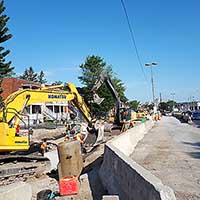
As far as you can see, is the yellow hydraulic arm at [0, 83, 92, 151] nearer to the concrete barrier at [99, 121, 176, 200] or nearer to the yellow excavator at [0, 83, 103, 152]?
the yellow excavator at [0, 83, 103, 152]

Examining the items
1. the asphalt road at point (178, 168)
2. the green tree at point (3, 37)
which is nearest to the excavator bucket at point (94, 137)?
the asphalt road at point (178, 168)

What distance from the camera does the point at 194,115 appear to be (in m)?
55.6

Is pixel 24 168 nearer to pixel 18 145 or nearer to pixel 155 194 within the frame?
pixel 18 145

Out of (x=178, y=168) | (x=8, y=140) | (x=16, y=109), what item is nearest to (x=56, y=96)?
(x=16, y=109)

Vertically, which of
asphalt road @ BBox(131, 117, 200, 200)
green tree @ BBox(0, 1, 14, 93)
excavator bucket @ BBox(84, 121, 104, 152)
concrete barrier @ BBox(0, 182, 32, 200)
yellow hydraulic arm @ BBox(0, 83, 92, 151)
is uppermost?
green tree @ BBox(0, 1, 14, 93)

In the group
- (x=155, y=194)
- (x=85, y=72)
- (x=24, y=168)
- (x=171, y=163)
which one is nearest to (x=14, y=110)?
(x=24, y=168)

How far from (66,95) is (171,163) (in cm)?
786

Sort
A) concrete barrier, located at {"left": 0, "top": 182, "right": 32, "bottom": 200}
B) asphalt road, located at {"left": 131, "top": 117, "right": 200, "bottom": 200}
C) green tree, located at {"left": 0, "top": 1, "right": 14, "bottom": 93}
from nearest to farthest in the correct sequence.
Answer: concrete barrier, located at {"left": 0, "top": 182, "right": 32, "bottom": 200}, asphalt road, located at {"left": 131, "top": 117, "right": 200, "bottom": 200}, green tree, located at {"left": 0, "top": 1, "right": 14, "bottom": 93}

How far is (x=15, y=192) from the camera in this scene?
7.07 meters

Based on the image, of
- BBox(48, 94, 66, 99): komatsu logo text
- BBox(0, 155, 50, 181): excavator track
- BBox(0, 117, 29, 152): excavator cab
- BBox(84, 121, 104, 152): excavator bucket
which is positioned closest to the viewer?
BBox(0, 155, 50, 181): excavator track

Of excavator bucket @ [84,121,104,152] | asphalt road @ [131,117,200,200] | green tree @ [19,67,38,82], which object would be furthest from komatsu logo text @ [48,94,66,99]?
green tree @ [19,67,38,82]

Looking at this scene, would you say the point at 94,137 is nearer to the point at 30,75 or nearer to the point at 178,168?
the point at 178,168

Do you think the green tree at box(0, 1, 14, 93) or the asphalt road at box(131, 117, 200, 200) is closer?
the asphalt road at box(131, 117, 200, 200)

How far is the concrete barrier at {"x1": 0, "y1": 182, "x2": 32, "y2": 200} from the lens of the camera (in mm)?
6654
